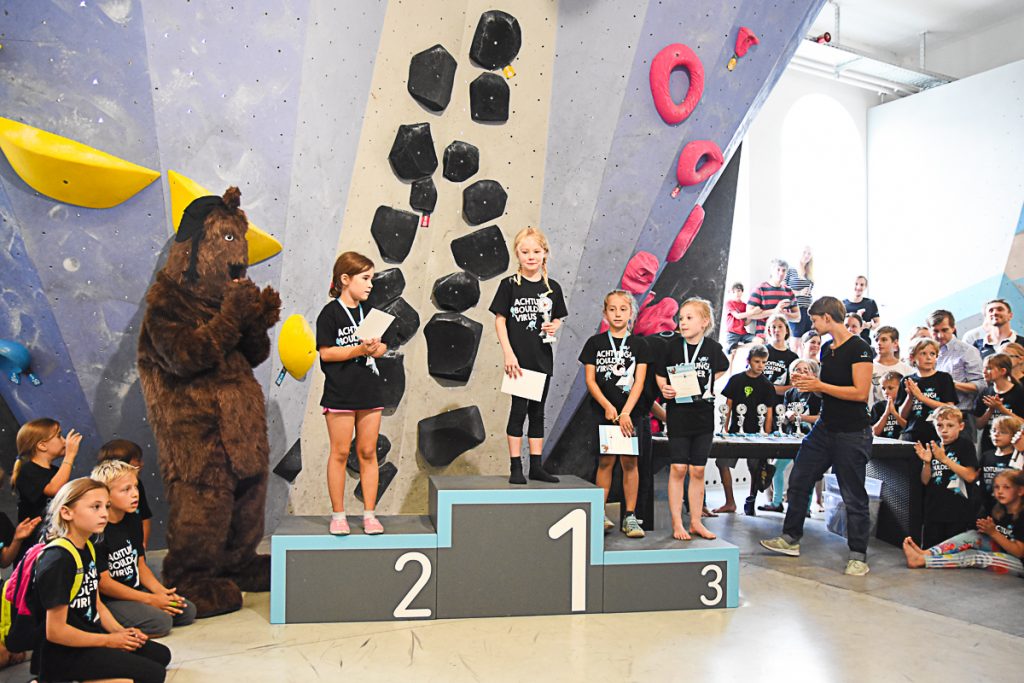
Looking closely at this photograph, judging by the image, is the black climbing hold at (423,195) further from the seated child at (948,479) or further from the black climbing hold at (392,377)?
the seated child at (948,479)

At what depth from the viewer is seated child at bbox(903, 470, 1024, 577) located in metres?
4.48

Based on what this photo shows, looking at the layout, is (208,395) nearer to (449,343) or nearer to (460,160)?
(449,343)

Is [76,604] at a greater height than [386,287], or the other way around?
[386,287]

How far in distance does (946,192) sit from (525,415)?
305 inches

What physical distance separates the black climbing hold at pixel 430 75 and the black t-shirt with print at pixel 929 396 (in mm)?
3446

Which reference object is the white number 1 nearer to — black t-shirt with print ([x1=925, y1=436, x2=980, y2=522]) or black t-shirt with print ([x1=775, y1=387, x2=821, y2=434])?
black t-shirt with print ([x1=925, y1=436, x2=980, y2=522])

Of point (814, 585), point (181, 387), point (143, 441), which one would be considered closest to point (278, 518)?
point (143, 441)

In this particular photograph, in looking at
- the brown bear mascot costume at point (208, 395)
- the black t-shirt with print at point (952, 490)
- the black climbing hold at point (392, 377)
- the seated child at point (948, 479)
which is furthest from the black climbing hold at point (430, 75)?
the black t-shirt with print at point (952, 490)

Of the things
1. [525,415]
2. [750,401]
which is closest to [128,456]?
[525,415]

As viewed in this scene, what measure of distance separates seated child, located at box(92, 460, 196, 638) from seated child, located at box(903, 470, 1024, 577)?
149 inches

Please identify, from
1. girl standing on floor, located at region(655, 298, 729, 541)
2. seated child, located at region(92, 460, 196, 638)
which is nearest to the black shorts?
girl standing on floor, located at region(655, 298, 729, 541)

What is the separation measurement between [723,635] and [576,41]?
3.31 meters

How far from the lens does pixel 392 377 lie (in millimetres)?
4852

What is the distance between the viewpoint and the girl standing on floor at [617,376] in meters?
4.26
